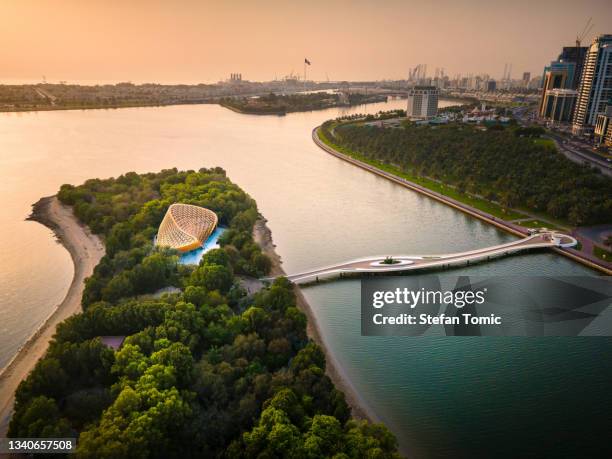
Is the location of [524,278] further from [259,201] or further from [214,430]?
[259,201]

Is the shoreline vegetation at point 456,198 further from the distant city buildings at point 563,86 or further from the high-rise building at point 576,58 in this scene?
the high-rise building at point 576,58

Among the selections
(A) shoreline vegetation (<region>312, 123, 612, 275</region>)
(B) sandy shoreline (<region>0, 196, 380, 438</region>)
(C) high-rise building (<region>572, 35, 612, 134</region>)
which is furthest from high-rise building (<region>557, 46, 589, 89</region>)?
(B) sandy shoreline (<region>0, 196, 380, 438</region>)

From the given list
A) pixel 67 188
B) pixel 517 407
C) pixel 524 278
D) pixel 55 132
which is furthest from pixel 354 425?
pixel 55 132

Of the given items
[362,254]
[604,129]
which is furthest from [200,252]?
[604,129]

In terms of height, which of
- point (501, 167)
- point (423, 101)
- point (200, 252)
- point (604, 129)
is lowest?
point (200, 252)

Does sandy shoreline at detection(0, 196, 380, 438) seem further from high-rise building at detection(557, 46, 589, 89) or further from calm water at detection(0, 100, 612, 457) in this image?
high-rise building at detection(557, 46, 589, 89)

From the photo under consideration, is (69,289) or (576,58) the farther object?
(576,58)

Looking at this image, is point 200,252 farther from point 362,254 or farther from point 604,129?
point 604,129
